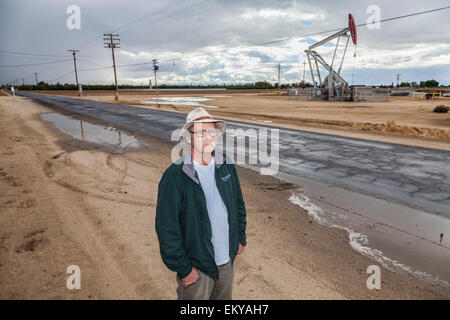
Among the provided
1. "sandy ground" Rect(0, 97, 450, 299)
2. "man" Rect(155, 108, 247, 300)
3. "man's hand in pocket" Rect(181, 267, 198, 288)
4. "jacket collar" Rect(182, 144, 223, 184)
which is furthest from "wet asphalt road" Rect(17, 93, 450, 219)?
"man's hand in pocket" Rect(181, 267, 198, 288)

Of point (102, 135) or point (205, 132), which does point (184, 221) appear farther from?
→ point (102, 135)

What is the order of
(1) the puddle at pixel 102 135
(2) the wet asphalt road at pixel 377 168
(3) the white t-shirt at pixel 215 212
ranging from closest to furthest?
(3) the white t-shirt at pixel 215 212 → (2) the wet asphalt road at pixel 377 168 → (1) the puddle at pixel 102 135

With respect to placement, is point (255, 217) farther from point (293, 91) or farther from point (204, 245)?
point (293, 91)

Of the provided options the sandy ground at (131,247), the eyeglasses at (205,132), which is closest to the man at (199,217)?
the eyeglasses at (205,132)

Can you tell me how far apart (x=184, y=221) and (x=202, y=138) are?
0.65 metres

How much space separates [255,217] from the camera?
189 inches

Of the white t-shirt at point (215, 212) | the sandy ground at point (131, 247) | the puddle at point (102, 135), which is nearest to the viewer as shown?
the white t-shirt at point (215, 212)

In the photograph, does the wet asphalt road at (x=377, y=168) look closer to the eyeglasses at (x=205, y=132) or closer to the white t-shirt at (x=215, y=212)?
the white t-shirt at (x=215, y=212)

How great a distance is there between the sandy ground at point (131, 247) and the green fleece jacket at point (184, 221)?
1.16 m

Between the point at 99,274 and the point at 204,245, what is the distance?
1.92 m

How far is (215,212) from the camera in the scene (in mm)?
2100

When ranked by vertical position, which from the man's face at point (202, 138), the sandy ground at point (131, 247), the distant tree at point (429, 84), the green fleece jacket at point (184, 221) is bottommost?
the sandy ground at point (131, 247)

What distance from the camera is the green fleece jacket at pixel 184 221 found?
196 cm

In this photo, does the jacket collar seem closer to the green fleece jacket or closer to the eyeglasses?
the green fleece jacket
